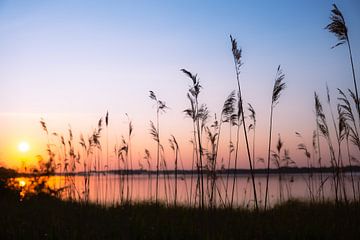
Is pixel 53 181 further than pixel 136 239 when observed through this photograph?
Yes

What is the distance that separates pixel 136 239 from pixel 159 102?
13.4 ft

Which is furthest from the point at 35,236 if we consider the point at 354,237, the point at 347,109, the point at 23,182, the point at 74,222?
the point at 23,182

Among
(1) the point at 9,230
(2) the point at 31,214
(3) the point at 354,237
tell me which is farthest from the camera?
(2) the point at 31,214

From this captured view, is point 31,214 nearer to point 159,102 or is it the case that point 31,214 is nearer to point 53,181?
point 159,102

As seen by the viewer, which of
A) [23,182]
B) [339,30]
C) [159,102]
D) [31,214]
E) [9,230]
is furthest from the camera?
[23,182]

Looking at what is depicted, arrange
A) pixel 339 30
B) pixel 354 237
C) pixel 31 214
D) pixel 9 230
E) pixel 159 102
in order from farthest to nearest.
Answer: pixel 159 102 → pixel 31 214 → pixel 339 30 → pixel 9 230 → pixel 354 237

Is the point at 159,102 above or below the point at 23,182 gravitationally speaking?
above

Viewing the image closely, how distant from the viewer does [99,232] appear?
5.24 m

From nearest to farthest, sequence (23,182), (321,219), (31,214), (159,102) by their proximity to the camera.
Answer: (321,219)
(31,214)
(159,102)
(23,182)

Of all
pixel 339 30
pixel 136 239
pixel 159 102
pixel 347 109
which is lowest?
pixel 136 239

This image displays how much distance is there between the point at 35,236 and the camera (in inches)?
190

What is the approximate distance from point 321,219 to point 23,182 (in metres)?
9.12

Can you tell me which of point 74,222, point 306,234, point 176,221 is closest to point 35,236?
point 74,222

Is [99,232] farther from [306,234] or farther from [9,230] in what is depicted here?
[306,234]
